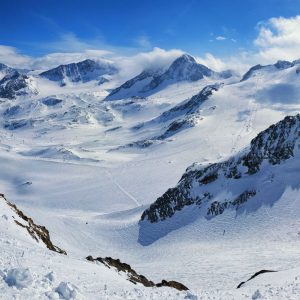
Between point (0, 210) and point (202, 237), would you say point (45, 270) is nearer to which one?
point (0, 210)

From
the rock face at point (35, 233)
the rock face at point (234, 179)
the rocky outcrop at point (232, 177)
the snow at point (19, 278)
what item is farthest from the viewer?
the rocky outcrop at point (232, 177)

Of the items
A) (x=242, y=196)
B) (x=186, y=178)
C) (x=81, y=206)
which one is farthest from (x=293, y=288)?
(x=81, y=206)

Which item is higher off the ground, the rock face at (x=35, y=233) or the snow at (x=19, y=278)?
the snow at (x=19, y=278)

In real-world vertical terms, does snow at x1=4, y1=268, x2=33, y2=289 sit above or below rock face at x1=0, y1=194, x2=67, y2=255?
above

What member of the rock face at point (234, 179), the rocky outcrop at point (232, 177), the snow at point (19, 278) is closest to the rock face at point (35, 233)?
the snow at point (19, 278)

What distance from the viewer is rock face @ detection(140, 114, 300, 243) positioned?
271 feet

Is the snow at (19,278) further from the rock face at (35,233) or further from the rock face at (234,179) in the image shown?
the rock face at (234,179)

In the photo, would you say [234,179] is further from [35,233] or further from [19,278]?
[19,278]

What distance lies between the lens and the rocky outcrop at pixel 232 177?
274ft

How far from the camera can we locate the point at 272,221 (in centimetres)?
7081

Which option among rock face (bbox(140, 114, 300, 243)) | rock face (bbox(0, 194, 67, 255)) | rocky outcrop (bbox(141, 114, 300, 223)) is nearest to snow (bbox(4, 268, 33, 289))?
rock face (bbox(0, 194, 67, 255))

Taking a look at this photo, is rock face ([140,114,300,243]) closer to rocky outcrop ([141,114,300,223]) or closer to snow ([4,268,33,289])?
rocky outcrop ([141,114,300,223])

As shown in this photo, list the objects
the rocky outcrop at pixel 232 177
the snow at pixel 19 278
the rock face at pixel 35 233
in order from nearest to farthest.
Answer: the snow at pixel 19 278 < the rock face at pixel 35 233 < the rocky outcrop at pixel 232 177

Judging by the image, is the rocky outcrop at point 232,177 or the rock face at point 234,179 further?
the rocky outcrop at point 232,177
